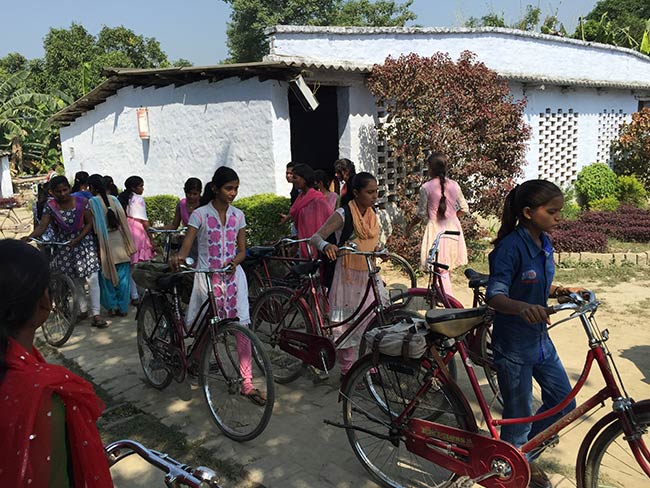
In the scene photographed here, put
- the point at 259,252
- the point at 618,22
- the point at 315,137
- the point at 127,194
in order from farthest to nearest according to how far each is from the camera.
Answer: the point at 618,22, the point at 315,137, the point at 127,194, the point at 259,252

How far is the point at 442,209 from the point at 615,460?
3.10 meters

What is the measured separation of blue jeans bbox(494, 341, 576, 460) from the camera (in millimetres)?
2783

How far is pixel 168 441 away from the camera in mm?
3740

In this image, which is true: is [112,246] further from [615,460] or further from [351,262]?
[615,460]

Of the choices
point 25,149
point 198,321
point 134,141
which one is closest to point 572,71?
point 134,141

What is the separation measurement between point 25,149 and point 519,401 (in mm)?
30706

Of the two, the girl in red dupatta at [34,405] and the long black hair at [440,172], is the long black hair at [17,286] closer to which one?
the girl in red dupatta at [34,405]

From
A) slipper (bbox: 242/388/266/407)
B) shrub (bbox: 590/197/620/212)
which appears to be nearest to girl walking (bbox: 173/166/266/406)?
slipper (bbox: 242/388/266/407)

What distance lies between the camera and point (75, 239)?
6.02m

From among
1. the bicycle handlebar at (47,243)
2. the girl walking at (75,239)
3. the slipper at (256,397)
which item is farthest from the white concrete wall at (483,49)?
the slipper at (256,397)

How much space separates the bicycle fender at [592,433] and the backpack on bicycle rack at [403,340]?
33.9 inches

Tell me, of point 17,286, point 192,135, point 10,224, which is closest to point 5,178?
point 10,224

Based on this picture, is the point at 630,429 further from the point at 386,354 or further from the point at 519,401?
the point at 386,354

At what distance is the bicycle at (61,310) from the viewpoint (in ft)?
19.0
